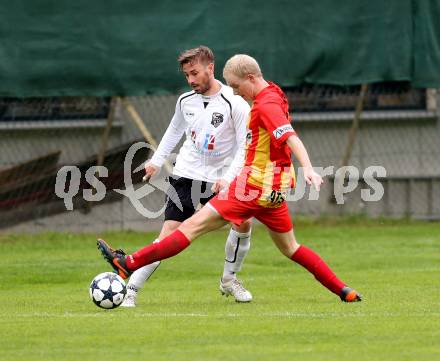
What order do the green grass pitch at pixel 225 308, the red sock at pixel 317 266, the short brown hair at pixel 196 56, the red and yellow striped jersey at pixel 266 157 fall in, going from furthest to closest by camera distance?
the short brown hair at pixel 196 56 → the red sock at pixel 317 266 → the red and yellow striped jersey at pixel 266 157 → the green grass pitch at pixel 225 308

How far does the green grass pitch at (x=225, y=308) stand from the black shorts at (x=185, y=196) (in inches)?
27.9

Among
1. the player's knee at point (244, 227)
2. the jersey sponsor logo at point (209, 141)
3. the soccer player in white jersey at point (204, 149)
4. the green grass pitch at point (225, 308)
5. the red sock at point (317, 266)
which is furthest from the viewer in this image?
the player's knee at point (244, 227)

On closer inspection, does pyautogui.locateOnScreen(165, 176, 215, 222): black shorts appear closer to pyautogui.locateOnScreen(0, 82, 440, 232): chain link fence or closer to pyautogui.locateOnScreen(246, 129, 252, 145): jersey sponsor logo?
pyautogui.locateOnScreen(246, 129, 252, 145): jersey sponsor logo

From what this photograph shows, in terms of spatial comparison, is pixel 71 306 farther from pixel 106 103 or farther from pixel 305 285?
pixel 106 103

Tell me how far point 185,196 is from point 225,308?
3.21ft

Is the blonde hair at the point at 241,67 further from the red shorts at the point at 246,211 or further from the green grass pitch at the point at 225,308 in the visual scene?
the green grass pitch at the point at 225,308

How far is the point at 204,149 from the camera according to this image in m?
9.63

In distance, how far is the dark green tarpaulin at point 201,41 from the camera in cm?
1509

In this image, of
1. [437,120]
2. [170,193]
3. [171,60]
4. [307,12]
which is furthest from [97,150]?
[170,193]

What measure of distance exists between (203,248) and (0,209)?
10.1ft
